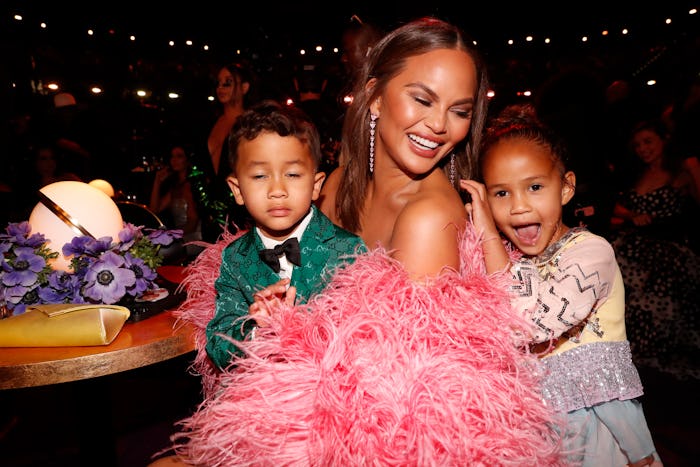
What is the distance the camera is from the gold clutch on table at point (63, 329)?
152 centimetres

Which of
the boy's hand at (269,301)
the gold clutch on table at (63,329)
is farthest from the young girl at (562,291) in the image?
the gold clutch on table at (63,329)

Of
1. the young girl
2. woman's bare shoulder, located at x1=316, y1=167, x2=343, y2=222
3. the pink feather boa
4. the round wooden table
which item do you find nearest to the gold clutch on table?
the round wooden table

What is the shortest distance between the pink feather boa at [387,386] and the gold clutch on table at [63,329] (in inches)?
21.0

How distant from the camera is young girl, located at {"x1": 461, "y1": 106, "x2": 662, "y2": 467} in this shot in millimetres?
1426

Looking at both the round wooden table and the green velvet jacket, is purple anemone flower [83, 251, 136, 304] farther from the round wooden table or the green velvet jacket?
the green velvet jacket

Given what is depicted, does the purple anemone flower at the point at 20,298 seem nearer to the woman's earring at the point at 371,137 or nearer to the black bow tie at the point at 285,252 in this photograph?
the black bow tie at the point at 285,252

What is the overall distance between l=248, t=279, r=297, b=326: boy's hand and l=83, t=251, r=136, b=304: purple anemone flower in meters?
0.73

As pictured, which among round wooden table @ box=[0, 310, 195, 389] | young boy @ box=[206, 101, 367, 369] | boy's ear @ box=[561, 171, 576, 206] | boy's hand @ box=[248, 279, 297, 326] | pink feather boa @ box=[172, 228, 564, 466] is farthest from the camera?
boy's ear @ box=[561, 171, 576, 206]

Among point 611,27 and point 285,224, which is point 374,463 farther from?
point 611,27

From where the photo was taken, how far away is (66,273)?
1.81 m

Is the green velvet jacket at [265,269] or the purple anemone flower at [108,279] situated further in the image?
the purple anemone flower at [108,279]

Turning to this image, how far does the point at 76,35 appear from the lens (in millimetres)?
7355

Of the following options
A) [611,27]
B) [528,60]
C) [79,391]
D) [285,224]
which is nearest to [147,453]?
[79,391]

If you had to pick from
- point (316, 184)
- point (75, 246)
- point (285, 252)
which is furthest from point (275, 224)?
point (75, 246)
